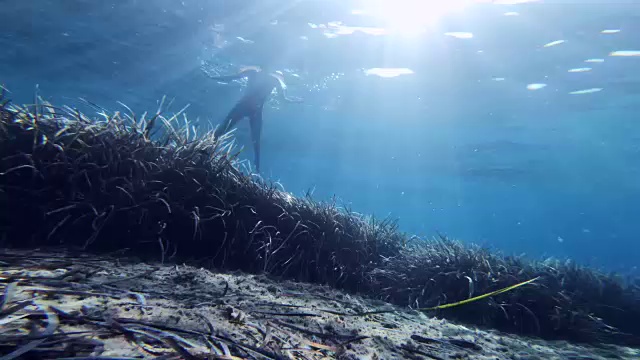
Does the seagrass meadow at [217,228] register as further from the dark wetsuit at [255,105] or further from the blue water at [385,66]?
the dark wetsuit at [255,105]

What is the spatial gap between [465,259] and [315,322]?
2.80m

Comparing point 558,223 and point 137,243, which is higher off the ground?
point 137,243

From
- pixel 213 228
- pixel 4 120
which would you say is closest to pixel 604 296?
pixel 213 228

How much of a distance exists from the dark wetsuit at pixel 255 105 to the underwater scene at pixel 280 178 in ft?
0.33

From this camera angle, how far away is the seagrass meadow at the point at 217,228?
2.57 m

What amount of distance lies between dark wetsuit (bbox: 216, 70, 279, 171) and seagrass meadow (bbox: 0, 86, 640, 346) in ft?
17.3

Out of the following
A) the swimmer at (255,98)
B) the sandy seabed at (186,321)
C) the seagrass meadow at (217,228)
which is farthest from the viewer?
the swimmer at (255,98)

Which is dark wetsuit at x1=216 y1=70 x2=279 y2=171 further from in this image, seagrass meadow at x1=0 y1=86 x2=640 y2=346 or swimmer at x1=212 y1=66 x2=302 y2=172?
seagrass meadow at x1=0 y1=86 x2=640 y2=346

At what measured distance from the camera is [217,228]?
3.23 meters

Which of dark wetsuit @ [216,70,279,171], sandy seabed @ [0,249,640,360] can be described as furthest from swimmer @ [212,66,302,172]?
sandy seabed @ [0,249,640,360]

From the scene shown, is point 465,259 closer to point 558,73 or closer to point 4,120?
point 4,120

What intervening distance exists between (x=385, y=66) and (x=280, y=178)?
7.62m

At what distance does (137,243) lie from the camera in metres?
2.77

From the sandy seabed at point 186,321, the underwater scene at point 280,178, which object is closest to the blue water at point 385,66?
the underwater scene at point 280,178
